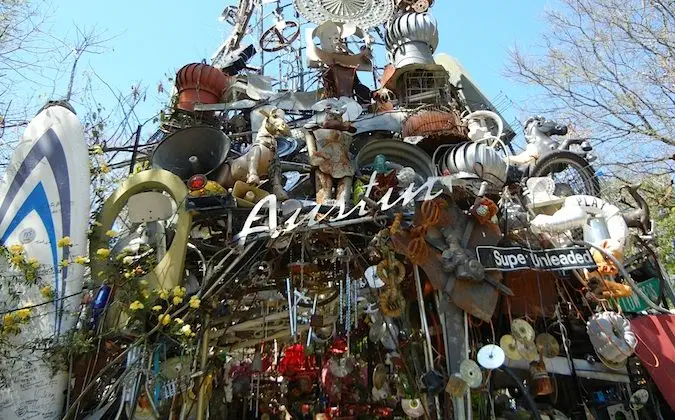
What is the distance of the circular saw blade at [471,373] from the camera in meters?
6.25

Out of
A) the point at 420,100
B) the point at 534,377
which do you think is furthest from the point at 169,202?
the point at 420,100

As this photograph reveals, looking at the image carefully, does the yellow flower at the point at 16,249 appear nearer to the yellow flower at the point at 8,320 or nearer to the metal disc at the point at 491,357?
the yellow flower at the point at 8,320

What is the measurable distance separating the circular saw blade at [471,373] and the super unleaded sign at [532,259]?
119 cm

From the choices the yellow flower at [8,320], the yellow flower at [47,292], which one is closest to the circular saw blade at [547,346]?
the yellow flower at [47,292]

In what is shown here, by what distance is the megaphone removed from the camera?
8.84m

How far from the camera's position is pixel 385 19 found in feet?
50.9

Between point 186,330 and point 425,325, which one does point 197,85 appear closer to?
point 186,330

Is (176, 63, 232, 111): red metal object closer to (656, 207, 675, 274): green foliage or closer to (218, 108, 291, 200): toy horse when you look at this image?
(218, 108, 291, 200): toy horse

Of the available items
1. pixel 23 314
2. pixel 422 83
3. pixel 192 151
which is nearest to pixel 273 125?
pixel 192 151

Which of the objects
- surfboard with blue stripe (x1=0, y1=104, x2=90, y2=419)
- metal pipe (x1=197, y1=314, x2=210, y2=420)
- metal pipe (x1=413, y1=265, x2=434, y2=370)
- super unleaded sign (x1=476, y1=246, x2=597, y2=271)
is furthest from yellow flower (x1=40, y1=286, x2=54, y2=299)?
super unleaded sign (x1=476, y1=246, x2=597, y2=271)

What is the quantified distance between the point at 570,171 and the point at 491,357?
587 cm

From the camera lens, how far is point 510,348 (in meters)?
6.91

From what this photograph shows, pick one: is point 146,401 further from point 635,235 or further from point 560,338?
point 635,235

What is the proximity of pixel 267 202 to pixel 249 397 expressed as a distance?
395 cm
